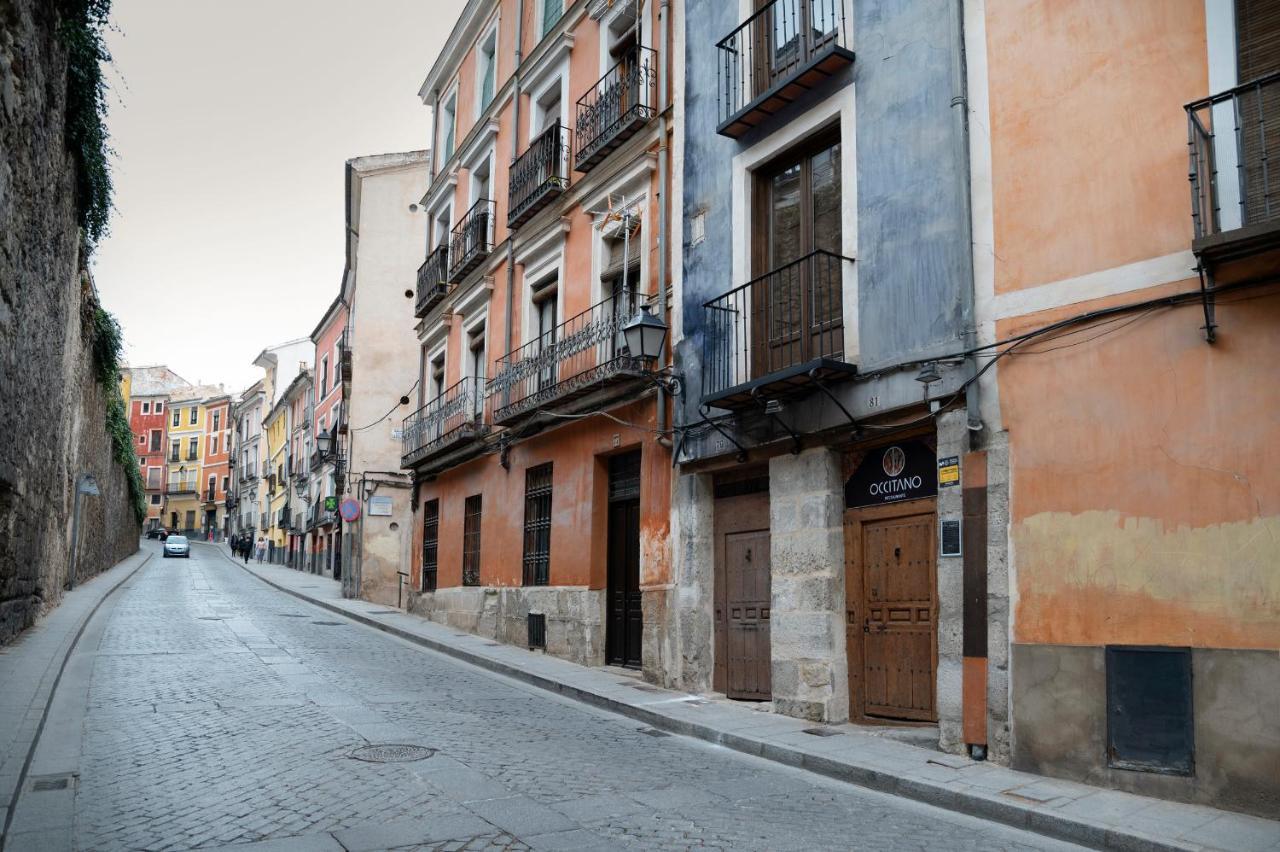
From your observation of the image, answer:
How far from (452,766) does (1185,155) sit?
6643 mm

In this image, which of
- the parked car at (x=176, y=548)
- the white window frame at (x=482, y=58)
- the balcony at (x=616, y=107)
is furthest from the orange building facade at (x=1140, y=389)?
the parked car at (x=176, y=548)

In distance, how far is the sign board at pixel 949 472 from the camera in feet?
26.8

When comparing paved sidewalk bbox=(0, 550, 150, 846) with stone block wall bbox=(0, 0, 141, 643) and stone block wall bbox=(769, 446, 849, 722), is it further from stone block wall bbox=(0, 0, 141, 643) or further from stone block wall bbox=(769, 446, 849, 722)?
stone block wall bbox=(769, 446, 849, 722)

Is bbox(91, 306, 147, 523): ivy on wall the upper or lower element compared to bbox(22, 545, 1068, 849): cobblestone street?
upper

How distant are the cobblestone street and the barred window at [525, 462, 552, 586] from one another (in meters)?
3.82

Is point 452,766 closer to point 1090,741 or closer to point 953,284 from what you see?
point 1090,741

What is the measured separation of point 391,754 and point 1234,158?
7.15m

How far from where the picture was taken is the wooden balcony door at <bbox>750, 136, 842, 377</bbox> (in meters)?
10.0

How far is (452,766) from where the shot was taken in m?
6.94

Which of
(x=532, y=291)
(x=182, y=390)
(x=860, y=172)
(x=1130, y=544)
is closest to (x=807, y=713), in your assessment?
(x=1130, y=544)

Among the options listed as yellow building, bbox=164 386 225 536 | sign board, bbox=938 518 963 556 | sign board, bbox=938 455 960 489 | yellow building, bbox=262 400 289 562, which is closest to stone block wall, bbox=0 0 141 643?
sign board, bbox=938 455 960 489

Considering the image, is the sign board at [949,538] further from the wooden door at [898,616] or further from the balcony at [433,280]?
the balcony at [433,280]

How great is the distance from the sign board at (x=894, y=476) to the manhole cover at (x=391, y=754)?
4.70 m

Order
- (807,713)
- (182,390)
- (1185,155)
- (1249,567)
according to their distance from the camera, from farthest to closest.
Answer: (182,390) < (807,713) < (1185,155) < (1249,567)
